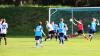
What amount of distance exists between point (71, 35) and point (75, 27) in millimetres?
2674

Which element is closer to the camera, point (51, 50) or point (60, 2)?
point (51, 50)

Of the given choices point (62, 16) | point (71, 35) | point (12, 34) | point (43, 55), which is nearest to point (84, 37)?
point (71, 35)

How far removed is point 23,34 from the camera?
57.9m

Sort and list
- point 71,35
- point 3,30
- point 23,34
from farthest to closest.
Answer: point 23,34
point 71,35
point 3,30

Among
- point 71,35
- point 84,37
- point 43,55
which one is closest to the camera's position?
point 43,55

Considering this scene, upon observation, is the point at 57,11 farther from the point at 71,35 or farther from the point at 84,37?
the point at 84,37

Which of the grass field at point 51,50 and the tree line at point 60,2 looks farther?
the tree line at point 60,2

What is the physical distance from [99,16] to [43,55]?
27.8 metres

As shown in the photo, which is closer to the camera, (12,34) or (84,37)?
(84,37)

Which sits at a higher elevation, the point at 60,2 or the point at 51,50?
the point at 51,50

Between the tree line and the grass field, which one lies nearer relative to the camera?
the grass field

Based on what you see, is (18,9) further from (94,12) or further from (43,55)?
(43,55)

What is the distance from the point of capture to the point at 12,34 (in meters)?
58.2

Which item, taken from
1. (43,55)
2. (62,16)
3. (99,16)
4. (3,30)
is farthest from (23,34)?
(43,55)
